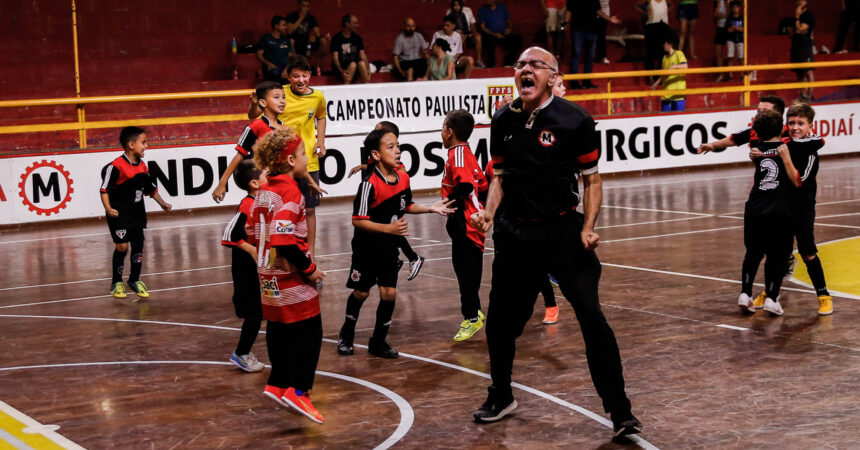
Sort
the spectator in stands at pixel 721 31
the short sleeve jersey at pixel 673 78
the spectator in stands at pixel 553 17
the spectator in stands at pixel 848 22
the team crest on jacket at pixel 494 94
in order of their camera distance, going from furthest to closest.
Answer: the spectator in stands at pixel 848 22
the spectator in stands at pixel 721 31
the spectator in stands at pixel 553 17
the short sleeve jersey at pixel 673 78
the team crest on jacket at pixel 494 94

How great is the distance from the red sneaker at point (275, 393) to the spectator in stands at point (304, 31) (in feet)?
53.9

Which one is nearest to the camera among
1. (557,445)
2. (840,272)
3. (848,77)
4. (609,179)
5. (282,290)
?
(557,445)

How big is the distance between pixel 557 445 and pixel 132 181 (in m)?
6.70

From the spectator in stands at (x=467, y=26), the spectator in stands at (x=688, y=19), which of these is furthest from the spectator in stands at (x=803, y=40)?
the spectator in stands at (x=467, y=26)

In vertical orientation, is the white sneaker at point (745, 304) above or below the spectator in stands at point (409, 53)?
below

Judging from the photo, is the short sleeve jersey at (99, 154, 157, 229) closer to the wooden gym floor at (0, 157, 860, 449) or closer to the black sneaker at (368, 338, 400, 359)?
the wooden gym floor at (0, 157, 860, 449)

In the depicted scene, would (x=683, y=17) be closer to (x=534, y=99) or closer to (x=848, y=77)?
(x=848, y=77)

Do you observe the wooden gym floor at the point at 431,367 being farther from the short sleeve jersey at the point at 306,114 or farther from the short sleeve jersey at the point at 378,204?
the short sleeve jersey at the point at 306,114

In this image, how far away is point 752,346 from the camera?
8.47m

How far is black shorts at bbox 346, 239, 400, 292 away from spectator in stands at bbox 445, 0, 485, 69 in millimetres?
15865

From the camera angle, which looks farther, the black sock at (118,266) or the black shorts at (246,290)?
the black sock at (118,266)

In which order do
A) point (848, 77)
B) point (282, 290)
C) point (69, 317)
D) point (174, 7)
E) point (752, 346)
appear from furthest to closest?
point (848, 77) < point (174, 7) < point (69, 317) < point (752, 346) < point (282, 290)

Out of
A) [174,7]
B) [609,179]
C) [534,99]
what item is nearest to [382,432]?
[534,99]

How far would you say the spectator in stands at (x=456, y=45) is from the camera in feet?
76.0
